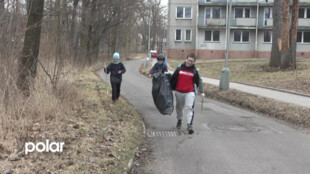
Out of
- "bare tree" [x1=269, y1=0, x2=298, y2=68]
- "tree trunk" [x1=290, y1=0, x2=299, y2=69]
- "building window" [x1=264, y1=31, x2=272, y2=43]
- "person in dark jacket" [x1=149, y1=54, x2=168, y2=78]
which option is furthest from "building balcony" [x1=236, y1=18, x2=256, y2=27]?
"person in dark jacket" [x1=149, y1=54, x2=168, y2=78]

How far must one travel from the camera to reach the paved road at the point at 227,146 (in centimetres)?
569

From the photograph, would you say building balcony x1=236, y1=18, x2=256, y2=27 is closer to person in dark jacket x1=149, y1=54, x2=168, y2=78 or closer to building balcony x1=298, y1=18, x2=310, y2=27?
building balcony x1=298, y1=18, x2=310, y2=27

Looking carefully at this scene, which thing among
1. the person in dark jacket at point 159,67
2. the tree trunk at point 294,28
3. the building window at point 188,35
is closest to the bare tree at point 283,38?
the tree trunk at point 294,28

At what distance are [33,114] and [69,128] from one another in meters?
0.77

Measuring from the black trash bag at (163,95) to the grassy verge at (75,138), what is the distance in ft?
2.23

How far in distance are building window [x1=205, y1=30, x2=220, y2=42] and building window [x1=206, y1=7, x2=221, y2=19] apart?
200cm

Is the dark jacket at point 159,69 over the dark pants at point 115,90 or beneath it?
over

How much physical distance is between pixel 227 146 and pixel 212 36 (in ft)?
143

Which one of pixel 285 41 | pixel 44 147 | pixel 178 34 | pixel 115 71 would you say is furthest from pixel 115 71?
pixel 178 34

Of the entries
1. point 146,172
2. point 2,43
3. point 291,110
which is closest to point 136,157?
point 146,172

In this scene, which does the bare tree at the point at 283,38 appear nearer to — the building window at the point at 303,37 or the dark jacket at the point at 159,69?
the dark jacket at the point at 159,69

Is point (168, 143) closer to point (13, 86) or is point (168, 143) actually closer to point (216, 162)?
point (216, 162)

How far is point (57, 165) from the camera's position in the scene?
16.2 feet

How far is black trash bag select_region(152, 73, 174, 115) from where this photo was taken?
848 centimetres
